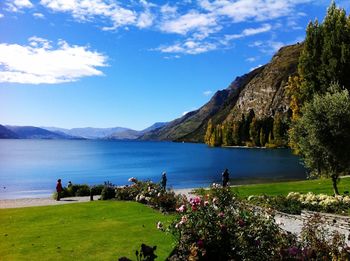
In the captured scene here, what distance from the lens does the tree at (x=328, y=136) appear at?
30.5 metres

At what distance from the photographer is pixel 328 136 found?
30891mm

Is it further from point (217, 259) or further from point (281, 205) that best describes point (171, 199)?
point (217, 259)

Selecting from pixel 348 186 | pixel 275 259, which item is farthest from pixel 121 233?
pixel 348 186

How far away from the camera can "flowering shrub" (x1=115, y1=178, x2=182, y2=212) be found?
29.7m

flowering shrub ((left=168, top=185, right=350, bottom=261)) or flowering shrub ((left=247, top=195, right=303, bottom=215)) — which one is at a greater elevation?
flowering shrub ((left=168, top=185, right=350, bottom=261))

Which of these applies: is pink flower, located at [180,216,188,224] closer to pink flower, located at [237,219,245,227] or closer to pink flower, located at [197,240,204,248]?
pink flower, located at [197,240,204,248]

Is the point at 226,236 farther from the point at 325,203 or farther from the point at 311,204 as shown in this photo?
the point at 325,203

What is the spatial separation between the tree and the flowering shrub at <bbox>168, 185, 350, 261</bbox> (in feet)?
56.6

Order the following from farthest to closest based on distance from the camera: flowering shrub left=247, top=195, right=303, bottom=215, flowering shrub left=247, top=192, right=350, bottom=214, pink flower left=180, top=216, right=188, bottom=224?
flowering shrub left=247, top=192, right=350, bottom=214, flowering shrub left=247, top=195, right=303, bottom=215, pink flower left=180, top=216, right=188, bottom=224

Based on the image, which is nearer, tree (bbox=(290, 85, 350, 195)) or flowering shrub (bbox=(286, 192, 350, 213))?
flowering shrub (bbox=(286, 192, 350, 213))

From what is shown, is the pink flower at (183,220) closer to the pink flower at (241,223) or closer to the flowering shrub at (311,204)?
the pink flower at (241,223)

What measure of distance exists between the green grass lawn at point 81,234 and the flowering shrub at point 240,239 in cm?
195

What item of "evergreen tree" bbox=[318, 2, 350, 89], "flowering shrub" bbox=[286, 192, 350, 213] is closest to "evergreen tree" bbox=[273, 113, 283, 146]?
"evergreen tree" bbox=[318, 2, 350, 89]

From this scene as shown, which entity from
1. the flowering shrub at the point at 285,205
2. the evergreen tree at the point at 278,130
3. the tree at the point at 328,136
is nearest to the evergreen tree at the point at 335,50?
the tree at the point at 328,136
